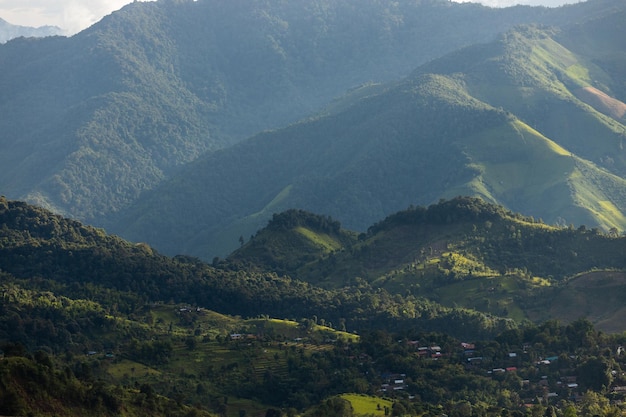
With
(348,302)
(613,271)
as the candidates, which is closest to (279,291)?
(348,302)

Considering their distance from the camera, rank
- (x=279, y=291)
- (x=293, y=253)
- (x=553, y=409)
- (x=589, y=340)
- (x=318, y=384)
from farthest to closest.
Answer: (x=293, y=253) → (x=279, y=291) → (x=589, y=340) → (x=318, y=384) → (x=553, y=409)

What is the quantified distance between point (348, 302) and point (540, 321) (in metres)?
23.6

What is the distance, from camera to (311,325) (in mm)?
135875

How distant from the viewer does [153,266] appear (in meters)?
151

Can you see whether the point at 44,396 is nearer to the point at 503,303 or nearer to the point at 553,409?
the point at 553,409

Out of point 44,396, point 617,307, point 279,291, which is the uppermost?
point 44,396

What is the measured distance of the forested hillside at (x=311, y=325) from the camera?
104 m

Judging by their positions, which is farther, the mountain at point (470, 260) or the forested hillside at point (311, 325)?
the mountain at point (470, 260)

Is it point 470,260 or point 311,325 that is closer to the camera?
point 311,325

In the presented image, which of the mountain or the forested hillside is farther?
the mountain

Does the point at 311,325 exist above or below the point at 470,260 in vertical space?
above

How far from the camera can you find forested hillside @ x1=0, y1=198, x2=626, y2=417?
10350 centimetres

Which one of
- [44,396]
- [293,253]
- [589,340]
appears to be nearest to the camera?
[44,396]

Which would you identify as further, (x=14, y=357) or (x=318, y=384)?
(x=318, y=384)
